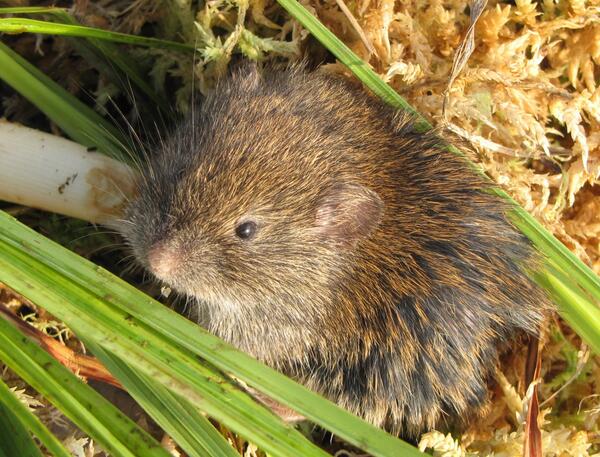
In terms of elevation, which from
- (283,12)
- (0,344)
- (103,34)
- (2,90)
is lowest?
(0,344)

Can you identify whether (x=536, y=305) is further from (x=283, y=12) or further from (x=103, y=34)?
(x=103, y=34)

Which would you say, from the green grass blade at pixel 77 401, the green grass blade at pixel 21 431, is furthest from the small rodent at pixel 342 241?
the green grass blade at pixel 21 431

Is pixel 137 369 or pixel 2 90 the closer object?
pixel 137 369

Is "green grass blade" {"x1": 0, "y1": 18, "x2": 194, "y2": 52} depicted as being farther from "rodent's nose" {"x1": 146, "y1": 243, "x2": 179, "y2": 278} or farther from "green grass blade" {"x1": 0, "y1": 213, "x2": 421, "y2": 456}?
"rodent's nose" {"x1": 146, "y1": 243, "x2": 179, "y2": 278}

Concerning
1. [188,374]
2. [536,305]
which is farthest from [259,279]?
[536,305]

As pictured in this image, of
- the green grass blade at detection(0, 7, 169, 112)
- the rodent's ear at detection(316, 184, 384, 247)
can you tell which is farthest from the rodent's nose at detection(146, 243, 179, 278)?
the green grass blade at detection(0, 7, 169, 112)

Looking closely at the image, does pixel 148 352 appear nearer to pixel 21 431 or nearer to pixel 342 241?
pixel 21 431

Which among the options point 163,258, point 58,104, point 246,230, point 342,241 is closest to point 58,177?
point 58,104
